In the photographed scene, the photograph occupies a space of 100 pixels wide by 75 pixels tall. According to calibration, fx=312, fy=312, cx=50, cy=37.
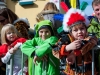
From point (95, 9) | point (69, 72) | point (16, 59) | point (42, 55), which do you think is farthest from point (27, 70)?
point (95, 9)

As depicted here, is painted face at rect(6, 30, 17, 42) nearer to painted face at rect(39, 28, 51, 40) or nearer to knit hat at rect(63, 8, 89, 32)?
painted face at rect(39, 28, 51, 40)

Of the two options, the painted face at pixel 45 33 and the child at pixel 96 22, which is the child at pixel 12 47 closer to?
the painted face at pixel 45 33

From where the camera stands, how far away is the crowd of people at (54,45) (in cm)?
350

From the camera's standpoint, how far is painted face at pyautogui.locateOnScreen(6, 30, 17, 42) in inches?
180

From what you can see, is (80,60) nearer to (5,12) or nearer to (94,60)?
(94,60)

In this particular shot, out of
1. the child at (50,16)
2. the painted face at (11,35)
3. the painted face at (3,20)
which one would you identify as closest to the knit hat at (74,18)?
the child at (50,16)

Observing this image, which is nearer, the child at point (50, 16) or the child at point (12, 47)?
the child at point (12, 47)

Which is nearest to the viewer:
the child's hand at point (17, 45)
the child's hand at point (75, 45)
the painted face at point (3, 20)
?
the child's hand at point (75, 45)

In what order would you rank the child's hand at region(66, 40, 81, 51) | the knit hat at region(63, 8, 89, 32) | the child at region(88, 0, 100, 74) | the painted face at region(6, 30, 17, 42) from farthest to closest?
the painted face at region(6, 30, 17, 42)
the child at region(88, 0, 100, 74)
the knit hat at region(63, 8, 89, 32)
the child's hand at region(66, 40, 81, 51)

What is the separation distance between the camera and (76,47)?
3.41 meters

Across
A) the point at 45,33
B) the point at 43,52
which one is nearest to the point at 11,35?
the point at 45,33

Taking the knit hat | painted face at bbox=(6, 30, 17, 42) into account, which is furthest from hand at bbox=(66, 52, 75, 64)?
painted face at bbox=(6, 30, 17, 42)

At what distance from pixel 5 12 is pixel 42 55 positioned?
169 centimetres

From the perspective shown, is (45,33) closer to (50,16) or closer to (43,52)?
(43,52)
